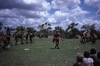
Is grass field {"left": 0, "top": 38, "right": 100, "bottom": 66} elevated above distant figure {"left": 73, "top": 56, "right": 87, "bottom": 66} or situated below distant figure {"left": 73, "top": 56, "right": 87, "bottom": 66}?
below

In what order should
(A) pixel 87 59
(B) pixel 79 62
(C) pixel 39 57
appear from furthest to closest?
(C) pixel 39 57 < (A) pixel 87 59 < (B) pixel 79 62

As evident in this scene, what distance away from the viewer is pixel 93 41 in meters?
37.5

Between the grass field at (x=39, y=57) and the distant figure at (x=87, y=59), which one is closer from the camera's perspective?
the distant figure at (x=87, y=59)

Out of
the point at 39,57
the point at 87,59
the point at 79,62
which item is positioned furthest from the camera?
the point at 39,57

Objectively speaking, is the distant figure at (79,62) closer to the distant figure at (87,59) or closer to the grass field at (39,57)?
the distant figure at (87,59)

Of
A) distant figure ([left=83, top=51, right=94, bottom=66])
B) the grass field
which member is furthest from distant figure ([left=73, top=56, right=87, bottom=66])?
the grass field

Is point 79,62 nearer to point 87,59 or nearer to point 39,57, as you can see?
point 87,59

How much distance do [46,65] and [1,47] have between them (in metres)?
11.2

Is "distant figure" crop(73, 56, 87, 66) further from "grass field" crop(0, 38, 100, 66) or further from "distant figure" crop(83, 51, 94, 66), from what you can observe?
"grass field" crop(0, 38, 100, 66)

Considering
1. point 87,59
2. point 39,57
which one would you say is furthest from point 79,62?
point 39,57

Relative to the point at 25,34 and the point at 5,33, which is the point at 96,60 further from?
the point at 25,34

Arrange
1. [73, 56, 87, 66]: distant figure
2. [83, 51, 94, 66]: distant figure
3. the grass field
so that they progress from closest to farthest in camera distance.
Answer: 1. [73, 56, 87, 66]: distant figure
2. [83, 51, 94, 66]: distant figure
3. the grass field

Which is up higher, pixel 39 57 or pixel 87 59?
pixel 87 59

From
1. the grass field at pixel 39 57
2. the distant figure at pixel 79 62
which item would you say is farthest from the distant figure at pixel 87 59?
the grass field at pixel 39 57
